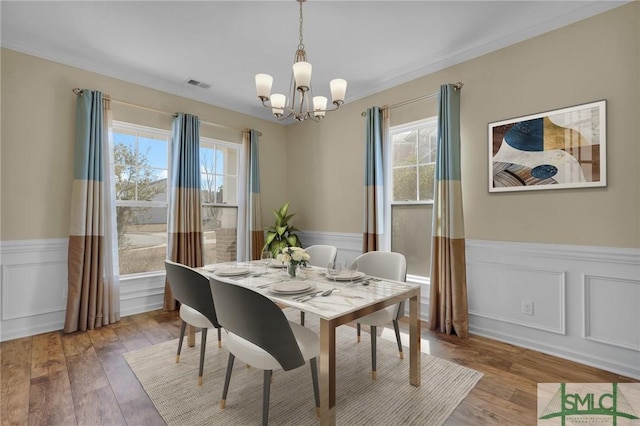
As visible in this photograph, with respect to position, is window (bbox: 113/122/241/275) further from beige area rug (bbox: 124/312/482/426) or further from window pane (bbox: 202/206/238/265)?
beige area rug (bbox: 124/312/482/426)

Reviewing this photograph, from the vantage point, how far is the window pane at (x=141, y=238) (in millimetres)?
3666

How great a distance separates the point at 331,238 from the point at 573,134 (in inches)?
115

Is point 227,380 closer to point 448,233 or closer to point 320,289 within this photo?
point 320,289

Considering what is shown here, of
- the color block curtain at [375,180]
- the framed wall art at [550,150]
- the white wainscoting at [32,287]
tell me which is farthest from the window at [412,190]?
the white wainscoting at [32,287]

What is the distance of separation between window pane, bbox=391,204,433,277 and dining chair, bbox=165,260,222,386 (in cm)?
242

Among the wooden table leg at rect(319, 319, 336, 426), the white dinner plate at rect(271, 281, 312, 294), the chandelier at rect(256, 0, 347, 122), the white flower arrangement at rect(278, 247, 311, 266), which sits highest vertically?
the chandelier at rect(256, 0, 347, 122)

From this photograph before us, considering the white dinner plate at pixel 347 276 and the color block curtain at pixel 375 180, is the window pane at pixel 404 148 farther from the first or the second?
the white dinner plate at pixel 347 276

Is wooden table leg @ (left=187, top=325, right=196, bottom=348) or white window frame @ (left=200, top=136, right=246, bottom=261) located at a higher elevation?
A: white window frame @ (left=200, top=136, right=246, bottom=261)

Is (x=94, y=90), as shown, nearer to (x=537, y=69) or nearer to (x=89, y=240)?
(x=89, y=240)

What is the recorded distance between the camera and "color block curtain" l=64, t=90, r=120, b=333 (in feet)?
10.2

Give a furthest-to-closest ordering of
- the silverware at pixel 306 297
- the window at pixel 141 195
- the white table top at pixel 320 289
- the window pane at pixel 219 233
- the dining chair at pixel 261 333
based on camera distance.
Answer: the window pane at pixel 219 233
the window at pixel 141 195
the silverware at pixel 306 297
the white table top at pixel 320 289
the dining chair at pixel 261 333

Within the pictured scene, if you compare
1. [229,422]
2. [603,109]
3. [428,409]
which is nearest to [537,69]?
[603,109]

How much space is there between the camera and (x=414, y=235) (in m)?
3.69

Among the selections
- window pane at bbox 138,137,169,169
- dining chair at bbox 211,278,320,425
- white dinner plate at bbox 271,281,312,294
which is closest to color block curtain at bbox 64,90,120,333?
window pane at bbox 138,137,169,169
